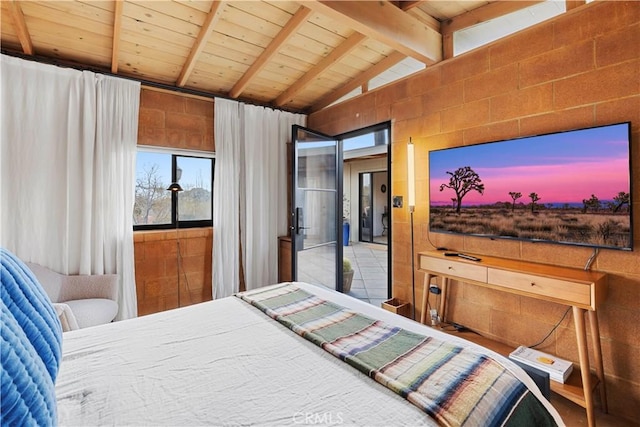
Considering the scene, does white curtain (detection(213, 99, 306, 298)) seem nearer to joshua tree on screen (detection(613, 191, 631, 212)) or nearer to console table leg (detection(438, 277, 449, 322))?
console table leg (detection(438, 277, 449, 322))

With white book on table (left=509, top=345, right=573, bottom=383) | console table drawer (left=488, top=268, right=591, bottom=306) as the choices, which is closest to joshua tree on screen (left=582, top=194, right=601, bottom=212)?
console table drawer (left=488, top=268, right=591, bottom=306)

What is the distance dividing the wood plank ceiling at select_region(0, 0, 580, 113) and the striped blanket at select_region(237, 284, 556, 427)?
6.30 feet

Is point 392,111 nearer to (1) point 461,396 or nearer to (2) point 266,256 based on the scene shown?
(2) point 266,256

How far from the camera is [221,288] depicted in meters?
3.50

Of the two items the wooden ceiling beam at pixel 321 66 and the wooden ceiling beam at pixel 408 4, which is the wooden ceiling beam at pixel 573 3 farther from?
the wooden ceiling beam at pixel 321 66

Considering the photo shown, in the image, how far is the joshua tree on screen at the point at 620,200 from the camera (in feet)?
5.67

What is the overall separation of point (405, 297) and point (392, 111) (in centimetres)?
188

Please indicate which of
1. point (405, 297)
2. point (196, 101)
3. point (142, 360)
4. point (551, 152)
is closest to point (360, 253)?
point (405, 297)

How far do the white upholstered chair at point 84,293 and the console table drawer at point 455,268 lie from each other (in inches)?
103

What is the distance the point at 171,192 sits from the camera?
3.49m

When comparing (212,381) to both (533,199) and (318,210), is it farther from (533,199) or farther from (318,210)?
(318,210)

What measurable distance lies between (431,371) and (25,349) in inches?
44.2

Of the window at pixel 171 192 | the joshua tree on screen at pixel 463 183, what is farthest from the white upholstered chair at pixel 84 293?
the joshua tree on screen at pixel 463 183
